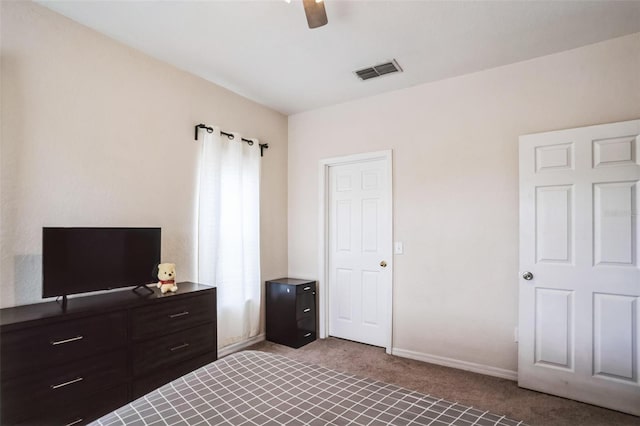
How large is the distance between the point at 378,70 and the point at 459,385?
283 centimetres

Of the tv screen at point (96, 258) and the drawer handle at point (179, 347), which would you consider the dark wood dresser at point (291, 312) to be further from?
the tv screen at point (96, 258)

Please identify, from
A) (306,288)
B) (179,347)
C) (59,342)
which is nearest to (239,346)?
(306,288)

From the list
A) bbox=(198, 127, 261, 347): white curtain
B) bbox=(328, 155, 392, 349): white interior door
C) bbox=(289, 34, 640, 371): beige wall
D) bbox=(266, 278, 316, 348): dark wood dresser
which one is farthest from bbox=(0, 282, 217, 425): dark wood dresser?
bbox=(289, 34, 640, 371): beige wall

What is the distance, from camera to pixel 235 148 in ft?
11.3

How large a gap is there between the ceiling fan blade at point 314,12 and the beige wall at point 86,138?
5.84ft

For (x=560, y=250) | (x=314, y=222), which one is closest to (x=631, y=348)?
(x=560, y=250)

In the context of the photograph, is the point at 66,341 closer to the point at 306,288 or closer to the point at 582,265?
the point at 306,288

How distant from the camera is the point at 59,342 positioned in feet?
5.92

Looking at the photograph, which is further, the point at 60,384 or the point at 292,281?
the point at 292,281

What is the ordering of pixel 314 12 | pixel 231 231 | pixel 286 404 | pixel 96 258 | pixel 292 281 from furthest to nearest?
pixel 292 281, pixel 231 231, pixel 96 258, pixel 314 12, pixel 286 404

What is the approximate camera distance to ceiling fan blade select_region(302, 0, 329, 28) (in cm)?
157

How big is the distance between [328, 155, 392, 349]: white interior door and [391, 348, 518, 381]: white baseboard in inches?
10.0

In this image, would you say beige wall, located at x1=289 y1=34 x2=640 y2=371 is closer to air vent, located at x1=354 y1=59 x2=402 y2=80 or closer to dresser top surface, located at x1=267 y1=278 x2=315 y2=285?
air vent, located at x1=354 y1=59 x2=402 y2=80

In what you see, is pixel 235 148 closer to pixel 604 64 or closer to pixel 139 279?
pixel 139 279
